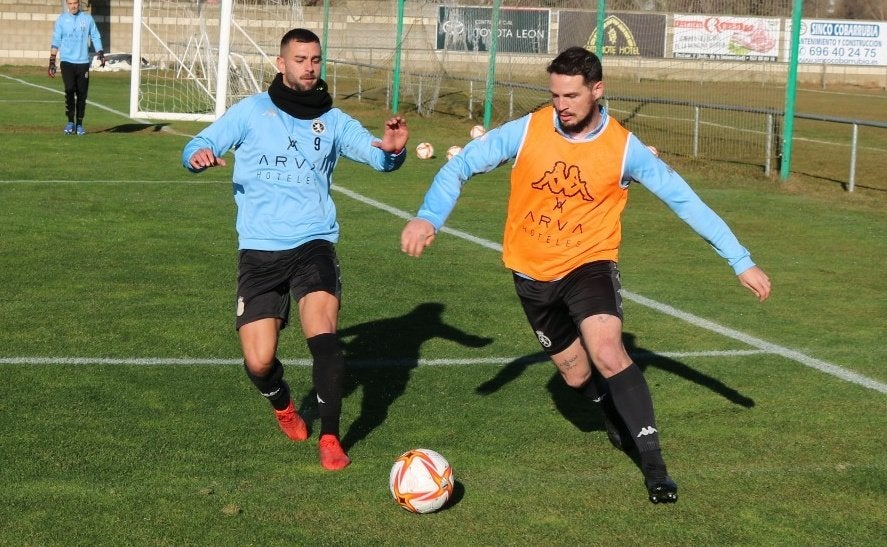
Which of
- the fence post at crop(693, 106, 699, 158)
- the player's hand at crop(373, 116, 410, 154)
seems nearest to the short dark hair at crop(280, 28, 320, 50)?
the player's hand at crop(373, 116, 410, 154)

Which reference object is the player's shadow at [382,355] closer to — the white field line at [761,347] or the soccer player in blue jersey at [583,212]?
the white field line at [761,347]

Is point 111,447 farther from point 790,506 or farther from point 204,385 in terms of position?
point 790,506

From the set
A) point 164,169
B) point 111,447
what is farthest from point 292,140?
point 164,169

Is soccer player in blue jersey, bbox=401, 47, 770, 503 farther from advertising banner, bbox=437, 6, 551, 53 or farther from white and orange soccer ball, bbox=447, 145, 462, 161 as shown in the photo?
advertising banner, bbox=437, 6, 551, 53

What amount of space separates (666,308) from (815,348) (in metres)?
1.54

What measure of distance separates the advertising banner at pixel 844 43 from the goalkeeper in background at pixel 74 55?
30264mm

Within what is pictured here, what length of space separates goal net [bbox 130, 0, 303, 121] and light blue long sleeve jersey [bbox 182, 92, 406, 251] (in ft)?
72.5

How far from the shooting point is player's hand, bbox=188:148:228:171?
630 cm

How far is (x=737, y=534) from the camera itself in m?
5.41

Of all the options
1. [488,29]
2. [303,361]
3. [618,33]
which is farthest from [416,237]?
[488,29]

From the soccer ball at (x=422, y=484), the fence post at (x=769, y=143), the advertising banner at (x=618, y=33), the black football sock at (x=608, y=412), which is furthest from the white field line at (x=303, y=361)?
the advertising banner at (x=618, y=33)

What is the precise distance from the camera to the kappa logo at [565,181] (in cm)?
607

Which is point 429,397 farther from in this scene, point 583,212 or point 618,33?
point 618,33

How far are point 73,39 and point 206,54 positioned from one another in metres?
7.17
